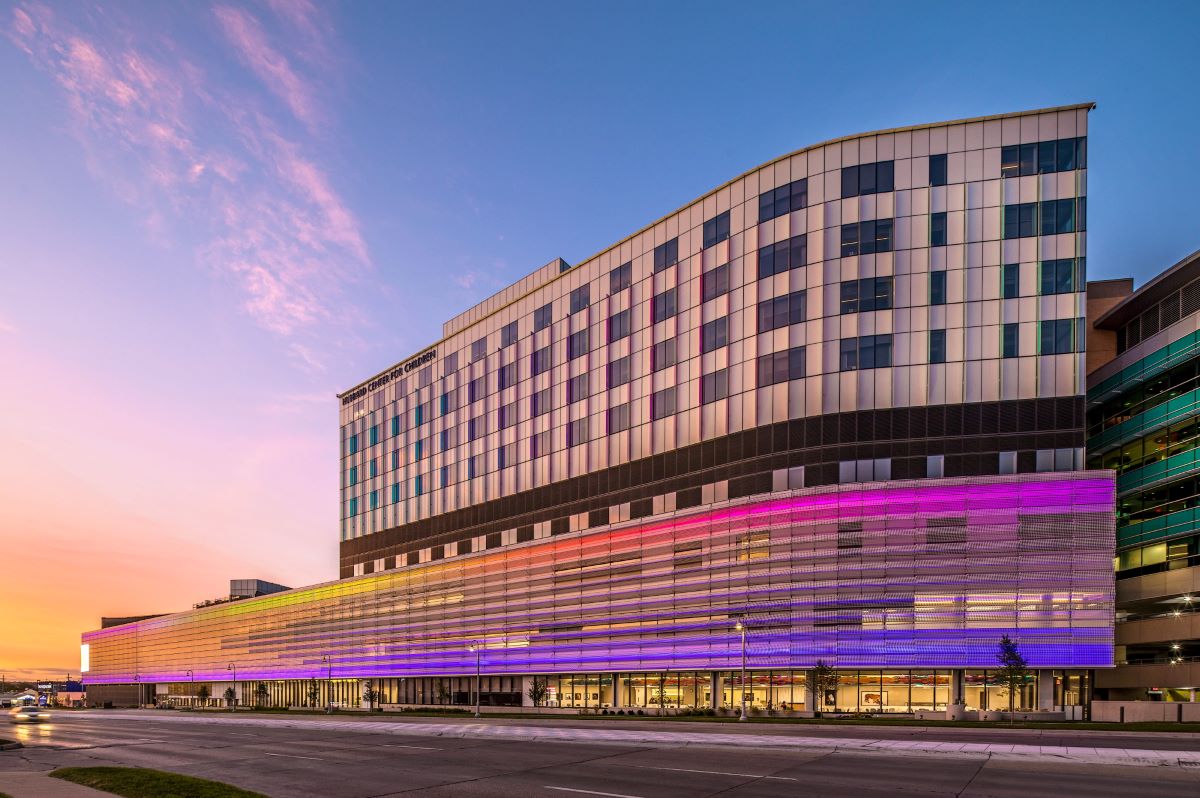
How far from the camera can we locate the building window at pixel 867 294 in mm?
57688

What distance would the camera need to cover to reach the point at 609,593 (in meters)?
70.1

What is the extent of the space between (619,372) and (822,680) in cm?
3108

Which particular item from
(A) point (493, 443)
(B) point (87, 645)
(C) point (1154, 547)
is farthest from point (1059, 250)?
(B) point (87, 645)

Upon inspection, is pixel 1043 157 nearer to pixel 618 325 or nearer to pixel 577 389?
pixel 618 325

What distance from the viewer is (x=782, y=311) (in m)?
61.0

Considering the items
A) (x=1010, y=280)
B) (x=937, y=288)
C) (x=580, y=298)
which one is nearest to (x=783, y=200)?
(x=937, y=288)

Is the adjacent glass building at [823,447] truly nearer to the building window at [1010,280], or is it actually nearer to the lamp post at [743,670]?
the building window at [1010,280]

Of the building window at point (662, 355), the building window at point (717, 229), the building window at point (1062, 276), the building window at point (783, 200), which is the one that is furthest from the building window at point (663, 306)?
the building window at point (1062, 276)

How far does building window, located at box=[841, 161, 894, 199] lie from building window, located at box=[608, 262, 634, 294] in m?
20.7

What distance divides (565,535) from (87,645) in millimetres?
162131

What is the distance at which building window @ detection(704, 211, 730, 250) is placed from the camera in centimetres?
6606

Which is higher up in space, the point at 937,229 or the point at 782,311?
the point at 937,229

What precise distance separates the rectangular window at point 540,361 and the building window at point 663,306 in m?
13.7

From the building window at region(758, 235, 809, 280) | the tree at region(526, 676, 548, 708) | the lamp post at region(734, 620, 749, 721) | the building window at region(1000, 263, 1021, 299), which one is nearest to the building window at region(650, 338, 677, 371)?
the building window at region(758, 235, 809, 280)
